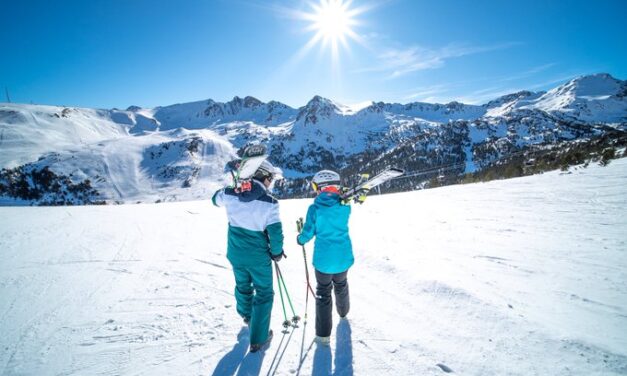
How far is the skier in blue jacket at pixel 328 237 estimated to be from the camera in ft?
13.5

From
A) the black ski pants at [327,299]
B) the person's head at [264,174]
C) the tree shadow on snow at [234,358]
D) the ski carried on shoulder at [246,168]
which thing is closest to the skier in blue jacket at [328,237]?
the black ski pants at [327,299]

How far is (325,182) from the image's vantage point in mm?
4203

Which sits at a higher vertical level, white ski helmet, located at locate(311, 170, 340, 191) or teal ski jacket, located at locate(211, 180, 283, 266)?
white ski helmet, located at locate(311, 170, 340, 191)

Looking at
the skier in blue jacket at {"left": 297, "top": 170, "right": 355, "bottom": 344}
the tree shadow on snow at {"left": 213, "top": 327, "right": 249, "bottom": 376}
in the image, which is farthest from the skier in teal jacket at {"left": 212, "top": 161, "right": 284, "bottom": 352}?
the skier in blue jacket at {"left": 297, "top": 170, "right": 355, "bottom": 344}

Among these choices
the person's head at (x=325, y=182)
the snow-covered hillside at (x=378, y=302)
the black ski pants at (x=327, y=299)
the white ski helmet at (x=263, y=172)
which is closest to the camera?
the snow-covered hillside at (x=378, y=302)

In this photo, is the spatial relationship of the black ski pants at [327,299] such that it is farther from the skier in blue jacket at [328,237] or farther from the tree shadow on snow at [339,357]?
the tree shadow on snow at [339,357]

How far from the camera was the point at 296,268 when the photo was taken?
661 cm

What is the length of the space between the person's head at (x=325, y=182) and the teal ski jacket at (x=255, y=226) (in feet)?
2.27

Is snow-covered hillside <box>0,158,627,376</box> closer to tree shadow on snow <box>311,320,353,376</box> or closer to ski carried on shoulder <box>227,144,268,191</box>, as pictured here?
tree shadow on snow <box>311,320,353,376</box>

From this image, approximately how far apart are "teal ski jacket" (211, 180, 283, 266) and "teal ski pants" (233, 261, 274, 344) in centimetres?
15

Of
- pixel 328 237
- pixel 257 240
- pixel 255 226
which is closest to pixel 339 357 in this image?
pixel 328 237

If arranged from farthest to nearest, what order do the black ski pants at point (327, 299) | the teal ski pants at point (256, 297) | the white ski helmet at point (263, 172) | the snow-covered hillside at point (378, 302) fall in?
the white ski helmet at point (263, 172) < the black ski pants at point (327, 299) < the teal ski pants at point (256, 297) < the snow-covered hillside at point (378, 302)

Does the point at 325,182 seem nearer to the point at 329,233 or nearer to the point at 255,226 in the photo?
the point at 329,233

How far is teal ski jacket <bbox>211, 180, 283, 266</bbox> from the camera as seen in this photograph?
3.92 metres
